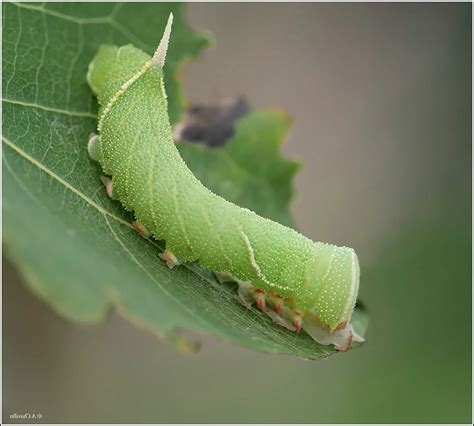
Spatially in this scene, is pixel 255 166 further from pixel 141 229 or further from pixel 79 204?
pixel 79 204

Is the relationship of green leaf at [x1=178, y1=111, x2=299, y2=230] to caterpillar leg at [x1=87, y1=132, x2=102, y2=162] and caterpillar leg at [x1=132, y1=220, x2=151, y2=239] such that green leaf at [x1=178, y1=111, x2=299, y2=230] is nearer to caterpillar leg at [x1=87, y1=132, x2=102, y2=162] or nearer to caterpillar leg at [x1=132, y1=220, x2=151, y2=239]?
caterpillar leg at [x1=87, y1=132, x2=102, y2=162]

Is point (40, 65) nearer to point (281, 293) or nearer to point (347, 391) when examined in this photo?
point (281, 293)

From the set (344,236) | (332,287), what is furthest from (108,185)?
(344,236)

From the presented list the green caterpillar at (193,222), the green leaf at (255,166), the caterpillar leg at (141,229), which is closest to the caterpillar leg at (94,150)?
the green caterpillar at (193,222)

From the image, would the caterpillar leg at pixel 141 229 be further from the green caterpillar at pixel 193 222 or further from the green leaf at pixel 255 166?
the green leaf at pixel 255 166

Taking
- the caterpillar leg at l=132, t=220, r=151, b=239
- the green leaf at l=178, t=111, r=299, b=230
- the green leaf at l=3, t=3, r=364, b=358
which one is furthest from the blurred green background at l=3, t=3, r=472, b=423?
the caterpillar leg at l=132, t=220, r=151, b=239
